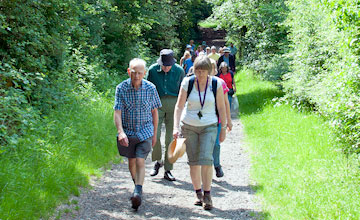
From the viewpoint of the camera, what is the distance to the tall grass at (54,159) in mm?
5207

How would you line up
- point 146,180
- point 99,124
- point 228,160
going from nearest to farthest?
point 146,180 < point 228,160 < point 99,124

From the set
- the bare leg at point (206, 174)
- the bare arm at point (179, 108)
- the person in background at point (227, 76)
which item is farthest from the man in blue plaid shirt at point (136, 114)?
the person in background at point (227, 76)

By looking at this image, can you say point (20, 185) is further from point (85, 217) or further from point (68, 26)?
point (68, 26)

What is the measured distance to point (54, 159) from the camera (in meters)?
6.75

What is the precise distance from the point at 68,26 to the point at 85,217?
6206 millimetres

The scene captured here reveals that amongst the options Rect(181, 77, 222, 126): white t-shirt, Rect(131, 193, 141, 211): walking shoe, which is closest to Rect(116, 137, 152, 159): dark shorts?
Rect(131, 193, 141, 211): walking shoe

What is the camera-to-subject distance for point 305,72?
36.9 ft

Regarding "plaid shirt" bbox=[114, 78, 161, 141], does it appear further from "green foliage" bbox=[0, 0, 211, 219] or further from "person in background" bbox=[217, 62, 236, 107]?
"person in background" bbox=[217, 62, 236, 107]

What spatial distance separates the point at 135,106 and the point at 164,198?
59.3 inches

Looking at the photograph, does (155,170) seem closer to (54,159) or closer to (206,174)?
(54,159)

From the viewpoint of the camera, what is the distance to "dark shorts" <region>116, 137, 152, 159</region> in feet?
18.8

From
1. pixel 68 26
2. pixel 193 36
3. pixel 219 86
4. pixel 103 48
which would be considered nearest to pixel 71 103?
pixel 68 26

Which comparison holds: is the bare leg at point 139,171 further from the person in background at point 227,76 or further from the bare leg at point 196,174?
the person in background at point 227,76

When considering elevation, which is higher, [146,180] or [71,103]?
[71,103]
